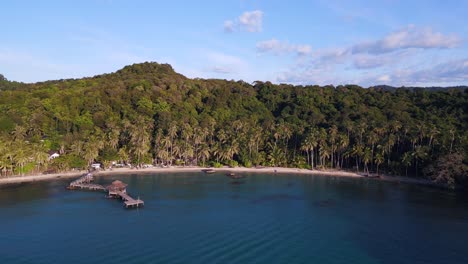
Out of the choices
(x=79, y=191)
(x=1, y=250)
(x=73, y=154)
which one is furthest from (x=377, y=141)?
(x=1, y=250)

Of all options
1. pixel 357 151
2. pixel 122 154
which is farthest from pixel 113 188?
pixel 357 151

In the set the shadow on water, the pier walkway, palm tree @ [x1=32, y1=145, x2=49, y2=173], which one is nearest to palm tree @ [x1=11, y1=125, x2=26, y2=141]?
palm tree @ [x1=32, y1=145, x2=49, y2=173]

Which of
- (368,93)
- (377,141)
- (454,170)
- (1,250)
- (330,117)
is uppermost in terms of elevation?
(368,93)

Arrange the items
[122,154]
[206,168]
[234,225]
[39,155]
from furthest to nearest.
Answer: [206,168] → [122,154] → [39,155] → [234,225]

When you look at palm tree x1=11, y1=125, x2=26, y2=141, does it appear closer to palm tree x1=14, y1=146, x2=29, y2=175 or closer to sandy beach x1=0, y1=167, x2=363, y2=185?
palm tree x1=14, y1=146, x2=29, y2=175

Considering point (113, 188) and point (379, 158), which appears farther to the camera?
point (379, 158)

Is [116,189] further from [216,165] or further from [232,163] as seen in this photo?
[232,163]

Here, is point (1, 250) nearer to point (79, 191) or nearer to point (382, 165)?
point (79, 191)
